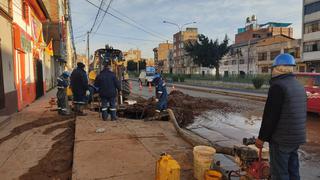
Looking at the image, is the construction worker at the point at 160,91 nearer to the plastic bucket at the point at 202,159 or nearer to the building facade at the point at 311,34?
the plastic bucket at the point at 202,159

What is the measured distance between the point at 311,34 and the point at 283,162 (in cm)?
6006

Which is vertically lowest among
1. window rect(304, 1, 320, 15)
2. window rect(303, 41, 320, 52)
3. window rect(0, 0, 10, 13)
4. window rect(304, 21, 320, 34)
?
window rect(0, 0, 10, 13)

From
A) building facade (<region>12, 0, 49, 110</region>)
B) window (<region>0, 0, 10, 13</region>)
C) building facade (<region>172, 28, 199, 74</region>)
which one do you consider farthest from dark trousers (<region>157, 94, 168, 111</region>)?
building facade (<region>172, 28, 199, 74</region>)

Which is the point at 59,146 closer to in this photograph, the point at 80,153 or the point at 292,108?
the point at 80,153

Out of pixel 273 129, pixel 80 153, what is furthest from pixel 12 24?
pixel 273 129

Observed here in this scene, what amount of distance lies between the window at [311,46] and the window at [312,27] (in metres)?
2.15

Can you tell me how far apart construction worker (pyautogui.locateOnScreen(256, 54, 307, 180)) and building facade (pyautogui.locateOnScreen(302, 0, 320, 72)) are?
5590 centimetres

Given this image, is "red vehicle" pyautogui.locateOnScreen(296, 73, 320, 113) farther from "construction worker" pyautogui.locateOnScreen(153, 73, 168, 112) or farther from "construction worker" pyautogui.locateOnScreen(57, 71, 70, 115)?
"construction worker" pyautogui.locateOnScreen(57, 71, 70, 115)

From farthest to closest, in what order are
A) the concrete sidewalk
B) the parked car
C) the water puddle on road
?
the parked car < the water puddle on road < the concrete sidewalk

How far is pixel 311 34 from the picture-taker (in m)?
57.5

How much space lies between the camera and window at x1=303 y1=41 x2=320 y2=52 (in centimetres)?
5573

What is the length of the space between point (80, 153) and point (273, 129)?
13.1 ft

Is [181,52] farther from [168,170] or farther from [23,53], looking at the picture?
[168,170]

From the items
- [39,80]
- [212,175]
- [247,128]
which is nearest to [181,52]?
[39,80]
